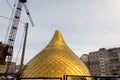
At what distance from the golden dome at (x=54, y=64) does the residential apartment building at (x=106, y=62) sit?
38.8 metres

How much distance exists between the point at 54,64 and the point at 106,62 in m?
48.9

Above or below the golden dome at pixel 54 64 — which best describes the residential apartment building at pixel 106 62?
above

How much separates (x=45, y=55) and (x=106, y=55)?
46.9 metres

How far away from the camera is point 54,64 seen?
31.8 meters

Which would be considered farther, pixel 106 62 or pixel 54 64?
pixel 106 62

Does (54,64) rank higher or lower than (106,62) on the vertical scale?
lower

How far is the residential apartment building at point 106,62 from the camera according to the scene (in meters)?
71.1

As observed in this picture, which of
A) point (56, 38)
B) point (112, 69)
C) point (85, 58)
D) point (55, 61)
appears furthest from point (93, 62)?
point (55, 61)

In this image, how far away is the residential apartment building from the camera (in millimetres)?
71131

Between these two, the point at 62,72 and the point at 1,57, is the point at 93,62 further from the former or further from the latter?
the point at 62,72

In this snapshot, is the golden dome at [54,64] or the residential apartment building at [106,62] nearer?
the golden dome at [54,64]

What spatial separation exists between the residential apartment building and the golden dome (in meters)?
38.8

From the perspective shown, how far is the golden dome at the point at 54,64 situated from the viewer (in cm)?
3086

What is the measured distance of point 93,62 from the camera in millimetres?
86625
